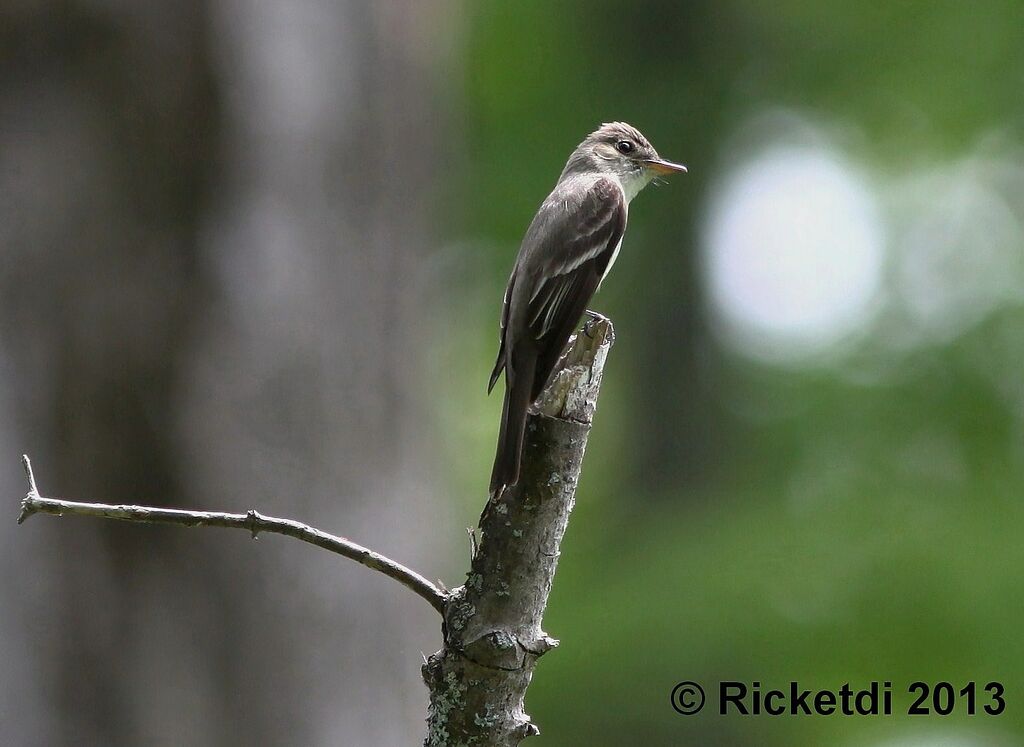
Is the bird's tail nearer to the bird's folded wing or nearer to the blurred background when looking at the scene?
the bird's folded wing

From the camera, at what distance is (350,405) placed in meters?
4.70

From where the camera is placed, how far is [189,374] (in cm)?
429

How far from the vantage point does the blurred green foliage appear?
7.60 meters

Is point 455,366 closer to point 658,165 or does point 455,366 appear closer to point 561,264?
point 658,165

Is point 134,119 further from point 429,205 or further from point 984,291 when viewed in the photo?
point 984,291

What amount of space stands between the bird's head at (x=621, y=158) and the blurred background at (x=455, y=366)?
0.68 m

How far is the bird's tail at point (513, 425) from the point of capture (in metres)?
2.63

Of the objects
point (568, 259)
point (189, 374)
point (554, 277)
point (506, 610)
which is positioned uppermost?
point (568, 259)

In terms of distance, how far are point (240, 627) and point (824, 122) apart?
8295 millimetres

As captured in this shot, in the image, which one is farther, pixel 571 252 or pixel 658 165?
pixel 658 165

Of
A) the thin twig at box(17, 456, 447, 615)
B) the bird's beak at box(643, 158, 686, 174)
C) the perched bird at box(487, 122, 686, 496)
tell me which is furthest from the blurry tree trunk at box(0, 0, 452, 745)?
the thin twig at box(17, 456, 447, 615)

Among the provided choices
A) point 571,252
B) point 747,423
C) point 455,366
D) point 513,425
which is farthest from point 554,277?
point 747,423

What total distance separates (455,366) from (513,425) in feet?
15.0

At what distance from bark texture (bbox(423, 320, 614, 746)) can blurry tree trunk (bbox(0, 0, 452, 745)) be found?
2.10 meters
